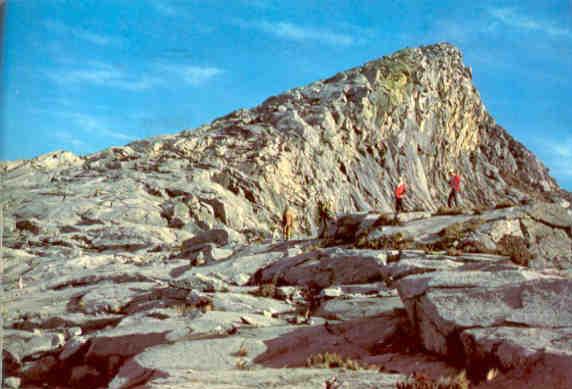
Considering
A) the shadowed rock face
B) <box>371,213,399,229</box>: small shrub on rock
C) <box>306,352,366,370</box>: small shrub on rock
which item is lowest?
<box>306,352,366,370</box>: small shrub on rock

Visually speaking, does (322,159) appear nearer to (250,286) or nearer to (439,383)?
(250,286)

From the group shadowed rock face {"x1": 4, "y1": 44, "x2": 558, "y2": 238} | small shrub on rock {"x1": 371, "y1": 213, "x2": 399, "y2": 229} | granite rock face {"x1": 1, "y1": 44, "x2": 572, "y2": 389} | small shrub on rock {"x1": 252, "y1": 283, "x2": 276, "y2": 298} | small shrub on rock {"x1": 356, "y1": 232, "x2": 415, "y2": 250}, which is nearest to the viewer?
granite rock face {"x1": 1, "y1": 44, "x2": 572, "y2": 389}

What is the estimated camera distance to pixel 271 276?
18.0 meters

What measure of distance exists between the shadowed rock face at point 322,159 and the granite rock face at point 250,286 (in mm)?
324

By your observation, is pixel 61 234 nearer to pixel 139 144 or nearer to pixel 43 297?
pixel 43 297

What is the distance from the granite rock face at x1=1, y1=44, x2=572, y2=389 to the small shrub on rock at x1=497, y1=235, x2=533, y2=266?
9 cm

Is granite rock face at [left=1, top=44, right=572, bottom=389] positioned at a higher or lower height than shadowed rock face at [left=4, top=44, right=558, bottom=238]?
lower

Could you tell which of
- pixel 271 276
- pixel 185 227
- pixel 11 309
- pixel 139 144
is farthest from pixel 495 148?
pixel 11 309

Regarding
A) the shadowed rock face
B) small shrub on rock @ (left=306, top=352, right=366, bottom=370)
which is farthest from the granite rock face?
the shadowed rock face

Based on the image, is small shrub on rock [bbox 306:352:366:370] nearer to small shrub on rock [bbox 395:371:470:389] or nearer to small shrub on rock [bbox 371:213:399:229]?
small shrub on rock [bbox 395:371:470:389]

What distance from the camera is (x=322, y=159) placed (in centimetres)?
5441

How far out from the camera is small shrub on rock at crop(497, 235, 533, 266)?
1545cm

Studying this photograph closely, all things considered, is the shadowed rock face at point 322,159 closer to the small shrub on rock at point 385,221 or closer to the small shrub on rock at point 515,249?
the small shrub on rock at point 385,221

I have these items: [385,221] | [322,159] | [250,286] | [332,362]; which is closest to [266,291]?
[250,286]
